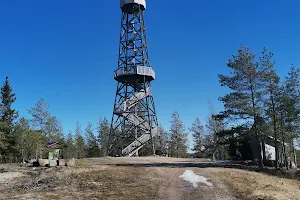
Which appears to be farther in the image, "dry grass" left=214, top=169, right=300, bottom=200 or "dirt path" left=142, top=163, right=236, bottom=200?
"dry grass" left=214, top=169, right=300, bottom=200

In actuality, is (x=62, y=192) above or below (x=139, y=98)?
below

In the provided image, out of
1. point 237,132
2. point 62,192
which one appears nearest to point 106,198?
point 62,192

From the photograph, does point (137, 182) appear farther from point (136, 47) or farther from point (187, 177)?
point (136, 47)

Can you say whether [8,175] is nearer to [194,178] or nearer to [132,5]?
[194,178]

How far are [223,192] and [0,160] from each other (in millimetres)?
40040

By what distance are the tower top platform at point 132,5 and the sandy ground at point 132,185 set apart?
27.6 meters

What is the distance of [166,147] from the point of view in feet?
208

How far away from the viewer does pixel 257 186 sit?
16.8 metres

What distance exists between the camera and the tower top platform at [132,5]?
40562 millimetres

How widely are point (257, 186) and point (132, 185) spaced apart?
7.18 metres

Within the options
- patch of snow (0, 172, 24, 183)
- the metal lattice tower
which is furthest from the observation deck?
patch of snow (0, 172, 24, 183)

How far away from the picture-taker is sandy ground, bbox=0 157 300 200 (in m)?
14.2

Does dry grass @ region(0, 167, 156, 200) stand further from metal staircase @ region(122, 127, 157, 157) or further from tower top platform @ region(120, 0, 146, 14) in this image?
tower top platform @ region(120, 0, 146, 14)

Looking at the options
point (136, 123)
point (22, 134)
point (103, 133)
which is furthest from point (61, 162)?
point (103, 133)
